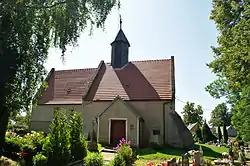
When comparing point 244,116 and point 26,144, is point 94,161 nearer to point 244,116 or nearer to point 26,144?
point 26,144

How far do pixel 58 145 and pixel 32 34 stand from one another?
15.1 feet

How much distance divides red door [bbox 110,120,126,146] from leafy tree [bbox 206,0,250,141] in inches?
372

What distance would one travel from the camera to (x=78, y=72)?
2612cm

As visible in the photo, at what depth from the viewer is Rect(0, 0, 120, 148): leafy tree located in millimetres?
7793

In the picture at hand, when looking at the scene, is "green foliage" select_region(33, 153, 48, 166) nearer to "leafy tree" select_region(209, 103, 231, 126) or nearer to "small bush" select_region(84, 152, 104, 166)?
"small bush" select_region(84, 152, 104, 166)

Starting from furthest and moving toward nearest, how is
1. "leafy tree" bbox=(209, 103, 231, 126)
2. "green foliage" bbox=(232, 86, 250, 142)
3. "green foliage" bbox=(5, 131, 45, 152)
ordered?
1. "leafy tree" bbox=(209, 103, 231, 126)
2. "green foliage" bbox=(232, 86, 250, 142)
3. "green foliage" bbox=(5, 131, 45, 152)

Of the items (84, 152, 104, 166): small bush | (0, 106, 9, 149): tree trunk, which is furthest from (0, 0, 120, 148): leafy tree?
(84, 152, 104, 166): small bush

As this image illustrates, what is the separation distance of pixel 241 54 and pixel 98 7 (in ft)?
27.6

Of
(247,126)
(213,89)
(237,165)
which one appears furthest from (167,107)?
(247,126)

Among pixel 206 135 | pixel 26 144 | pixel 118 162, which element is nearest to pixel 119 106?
pixel 26 144

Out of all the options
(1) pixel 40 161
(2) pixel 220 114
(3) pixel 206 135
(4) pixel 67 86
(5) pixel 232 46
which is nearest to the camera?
(1) pixel 40 161

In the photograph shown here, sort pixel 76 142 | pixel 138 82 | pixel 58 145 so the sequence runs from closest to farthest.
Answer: pixel 58 145 → pixel 76 142 → pixel 138 82

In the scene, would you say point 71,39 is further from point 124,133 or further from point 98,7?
point 124,133

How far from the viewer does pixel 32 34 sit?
334 inches
